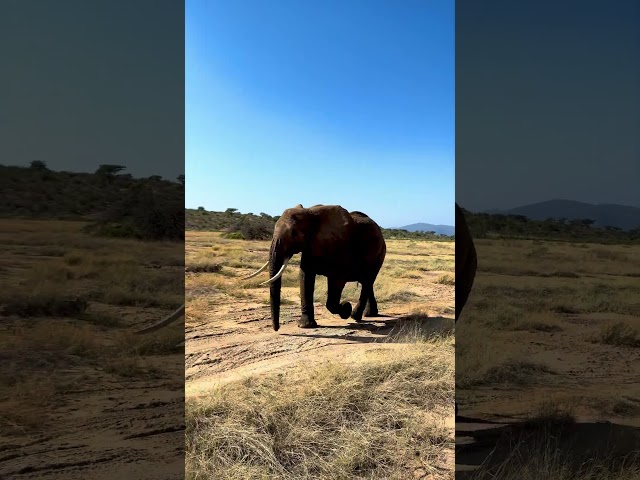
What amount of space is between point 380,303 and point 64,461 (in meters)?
11.9

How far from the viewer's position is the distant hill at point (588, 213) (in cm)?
212

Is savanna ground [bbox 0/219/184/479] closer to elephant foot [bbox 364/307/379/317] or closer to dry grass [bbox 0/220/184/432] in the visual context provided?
dry grass [bbox 0/220/184/432]

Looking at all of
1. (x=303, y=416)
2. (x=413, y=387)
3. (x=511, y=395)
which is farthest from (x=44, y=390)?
(x=413, y=387)

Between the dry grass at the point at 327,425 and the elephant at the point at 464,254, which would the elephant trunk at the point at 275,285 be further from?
the elephant at the point at 464,254

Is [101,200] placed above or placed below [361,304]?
above

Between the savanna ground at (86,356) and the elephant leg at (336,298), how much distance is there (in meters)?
7.46

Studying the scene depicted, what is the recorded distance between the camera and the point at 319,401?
16.1 feet

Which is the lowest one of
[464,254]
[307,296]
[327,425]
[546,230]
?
[327,425]

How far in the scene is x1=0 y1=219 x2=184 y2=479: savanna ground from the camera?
1.72 m

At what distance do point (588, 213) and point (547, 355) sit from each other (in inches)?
28.3

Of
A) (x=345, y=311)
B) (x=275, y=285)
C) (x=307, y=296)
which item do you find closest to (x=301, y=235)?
(x=275, y=285)

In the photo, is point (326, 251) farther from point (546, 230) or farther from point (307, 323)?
point (546, 230)

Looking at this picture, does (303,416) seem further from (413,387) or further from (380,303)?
(380,303)

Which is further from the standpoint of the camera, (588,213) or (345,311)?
(345,311)
